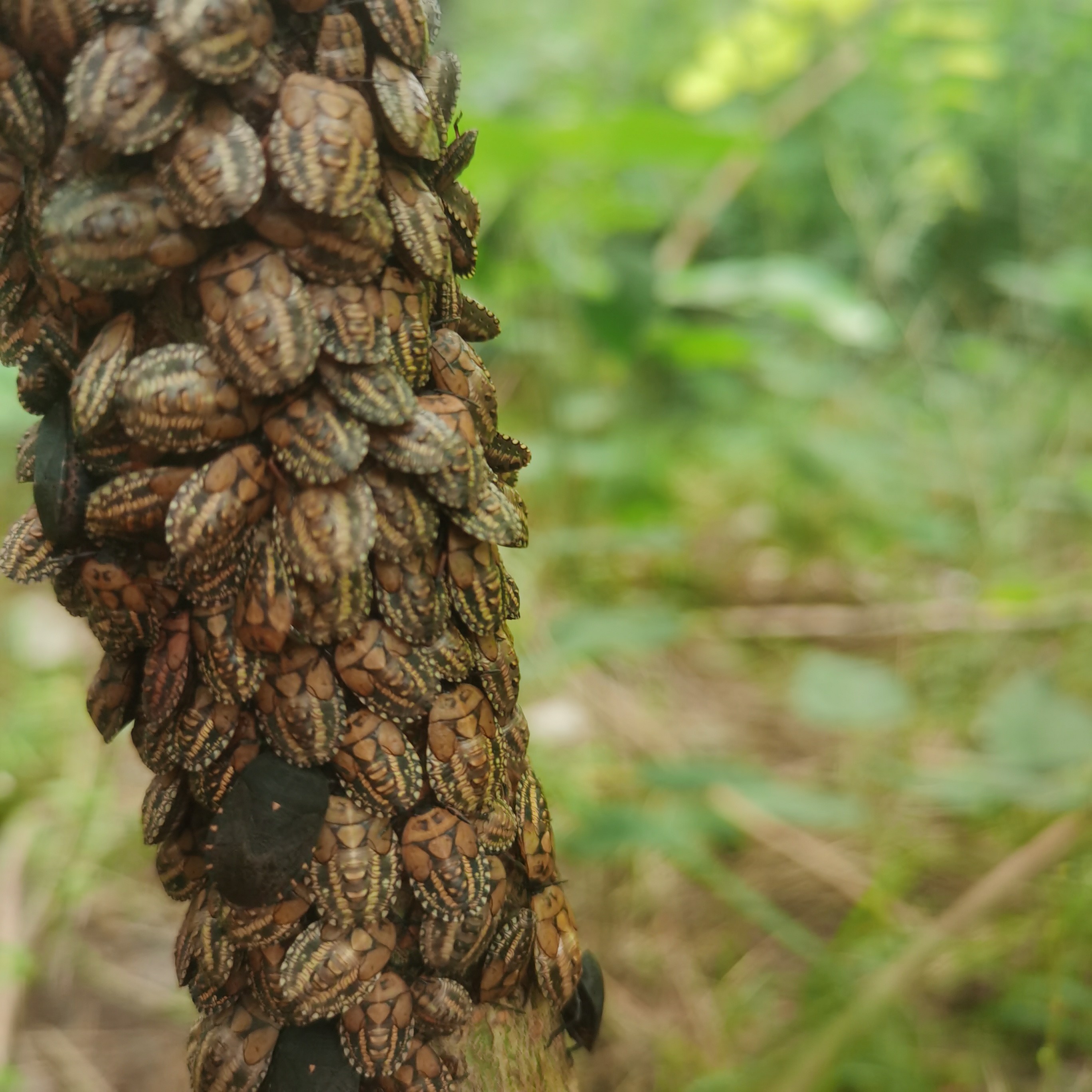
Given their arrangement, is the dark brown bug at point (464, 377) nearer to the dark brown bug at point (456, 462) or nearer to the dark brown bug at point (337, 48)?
the dark brown bug at point (456, 462)

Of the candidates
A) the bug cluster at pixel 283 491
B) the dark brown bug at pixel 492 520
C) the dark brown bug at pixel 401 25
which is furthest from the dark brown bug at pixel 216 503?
the dark brown bug at pixel 401 25

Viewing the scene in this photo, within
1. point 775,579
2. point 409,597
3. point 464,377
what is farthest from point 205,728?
point 775,579

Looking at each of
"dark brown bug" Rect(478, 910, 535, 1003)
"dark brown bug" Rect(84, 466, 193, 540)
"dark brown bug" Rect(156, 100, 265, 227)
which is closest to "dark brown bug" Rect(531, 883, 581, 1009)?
"dark brown bug" Rect(478, 910, 535, 1003)

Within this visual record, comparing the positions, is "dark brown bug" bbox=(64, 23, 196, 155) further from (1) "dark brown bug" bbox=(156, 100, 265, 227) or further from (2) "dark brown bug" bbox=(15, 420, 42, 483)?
(2) "dark brown bug" bbox=(15, 420, 42, 483)

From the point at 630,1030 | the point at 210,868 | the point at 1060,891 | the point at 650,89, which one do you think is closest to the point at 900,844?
the point at 1060,891

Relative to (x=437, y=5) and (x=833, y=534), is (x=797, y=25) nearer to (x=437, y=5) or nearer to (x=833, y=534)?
(x=833, y=534)

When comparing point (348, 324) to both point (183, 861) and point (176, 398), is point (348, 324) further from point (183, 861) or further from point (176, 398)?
point (183, 861)
